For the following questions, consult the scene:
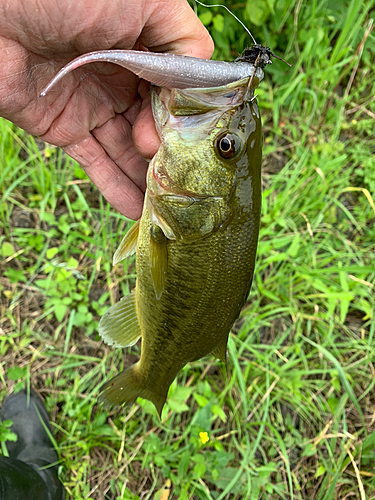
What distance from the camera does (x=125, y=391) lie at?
6.40ft

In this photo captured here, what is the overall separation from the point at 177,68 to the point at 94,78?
2.51 ft

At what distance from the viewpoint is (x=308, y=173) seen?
297 cm

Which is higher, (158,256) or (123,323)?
(158,256)

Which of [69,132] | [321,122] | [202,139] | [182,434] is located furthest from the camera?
[321,122]

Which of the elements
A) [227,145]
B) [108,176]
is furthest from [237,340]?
[227,145]

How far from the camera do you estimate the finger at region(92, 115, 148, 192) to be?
6.52 feet

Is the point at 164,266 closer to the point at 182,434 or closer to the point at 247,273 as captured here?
the point at 247,273

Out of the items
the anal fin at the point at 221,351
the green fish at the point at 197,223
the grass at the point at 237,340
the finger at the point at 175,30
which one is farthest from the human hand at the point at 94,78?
the anal fin at the point at 221,351

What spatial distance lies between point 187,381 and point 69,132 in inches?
75.9

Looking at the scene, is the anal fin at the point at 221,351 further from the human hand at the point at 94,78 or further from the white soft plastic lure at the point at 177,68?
the white soft plastic lure at the point at 177,68

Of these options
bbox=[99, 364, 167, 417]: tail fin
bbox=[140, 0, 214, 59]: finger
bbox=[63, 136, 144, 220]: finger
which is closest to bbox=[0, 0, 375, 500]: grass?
bbox=[99, 364, 167, 417]: tail fin

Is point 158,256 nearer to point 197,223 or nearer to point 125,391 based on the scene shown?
point 197,223

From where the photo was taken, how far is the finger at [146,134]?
64.3 inches

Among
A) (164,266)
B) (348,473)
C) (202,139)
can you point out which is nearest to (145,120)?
(202,139)
